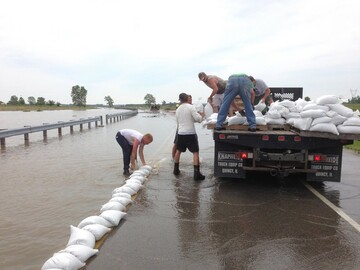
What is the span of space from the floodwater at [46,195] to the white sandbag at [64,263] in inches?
16.6

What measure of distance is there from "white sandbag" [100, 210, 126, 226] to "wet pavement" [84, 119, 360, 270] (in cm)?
8

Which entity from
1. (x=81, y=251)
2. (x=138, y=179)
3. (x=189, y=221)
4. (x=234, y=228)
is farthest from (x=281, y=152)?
(x=81, y=251)

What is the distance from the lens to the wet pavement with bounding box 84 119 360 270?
3738 millimetres

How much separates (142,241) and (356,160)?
8.89 meters

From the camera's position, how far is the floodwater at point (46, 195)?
4.27 meters

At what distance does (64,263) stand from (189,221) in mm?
2016

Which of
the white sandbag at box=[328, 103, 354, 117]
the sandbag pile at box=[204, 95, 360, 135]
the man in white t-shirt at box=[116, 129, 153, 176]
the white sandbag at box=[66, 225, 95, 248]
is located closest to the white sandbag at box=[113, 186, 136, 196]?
the man in white t-shirt at box=[116, 129, 153, 176]

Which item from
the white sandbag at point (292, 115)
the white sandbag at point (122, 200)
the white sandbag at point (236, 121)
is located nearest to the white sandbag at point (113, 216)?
the white sandbag at point (122, 200)

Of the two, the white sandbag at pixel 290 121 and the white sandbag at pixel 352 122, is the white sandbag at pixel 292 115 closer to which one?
the white sandbag at pixel 290 121

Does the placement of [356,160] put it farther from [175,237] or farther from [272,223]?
[175,237]

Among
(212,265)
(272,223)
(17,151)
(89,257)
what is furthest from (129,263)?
(17,151)

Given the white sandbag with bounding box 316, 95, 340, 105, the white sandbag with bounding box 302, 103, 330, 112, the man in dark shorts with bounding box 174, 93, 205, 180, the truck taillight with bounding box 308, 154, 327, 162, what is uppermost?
the white sandbag with bounding box 316, 95, 340, 105

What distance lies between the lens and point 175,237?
14.4 ft

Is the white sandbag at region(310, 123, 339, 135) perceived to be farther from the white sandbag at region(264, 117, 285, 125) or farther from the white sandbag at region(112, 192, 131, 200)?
the white sandbag at region(112, 192, 131, 200)
